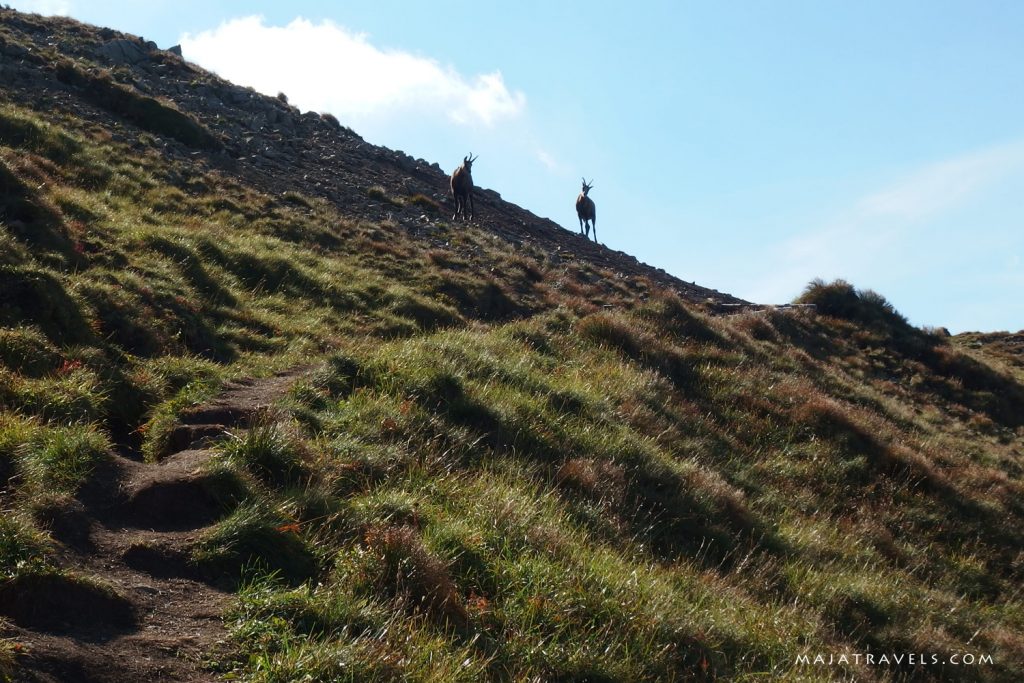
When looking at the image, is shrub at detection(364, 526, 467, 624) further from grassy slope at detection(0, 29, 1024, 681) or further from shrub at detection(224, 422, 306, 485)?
shrub at detection(224, 422, 306, 485)

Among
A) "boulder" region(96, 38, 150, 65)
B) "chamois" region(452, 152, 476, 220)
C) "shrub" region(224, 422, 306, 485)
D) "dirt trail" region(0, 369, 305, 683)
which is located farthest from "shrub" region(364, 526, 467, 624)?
"boulder" region(96, 38, 150, 65)

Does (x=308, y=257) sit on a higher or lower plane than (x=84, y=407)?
higher

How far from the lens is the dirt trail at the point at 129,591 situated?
391 centimetres

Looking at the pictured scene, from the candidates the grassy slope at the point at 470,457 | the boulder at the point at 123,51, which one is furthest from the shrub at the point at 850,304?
the boulder at the point at 123,51

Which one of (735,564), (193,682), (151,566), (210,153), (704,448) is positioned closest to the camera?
(193,682)

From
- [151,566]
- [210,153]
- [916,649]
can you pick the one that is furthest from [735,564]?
[210,153]

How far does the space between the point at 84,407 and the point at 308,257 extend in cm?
915

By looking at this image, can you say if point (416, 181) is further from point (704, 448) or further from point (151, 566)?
point (151, 566)

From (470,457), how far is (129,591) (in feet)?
11.8

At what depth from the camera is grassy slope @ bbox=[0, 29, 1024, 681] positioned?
4.99m

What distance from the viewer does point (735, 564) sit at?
781 centimetres

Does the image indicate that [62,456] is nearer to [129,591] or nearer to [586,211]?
[129,591]

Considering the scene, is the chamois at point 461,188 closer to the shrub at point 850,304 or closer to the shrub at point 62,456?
the shrub at point 850,304

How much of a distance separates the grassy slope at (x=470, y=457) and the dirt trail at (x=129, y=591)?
0.55ft
